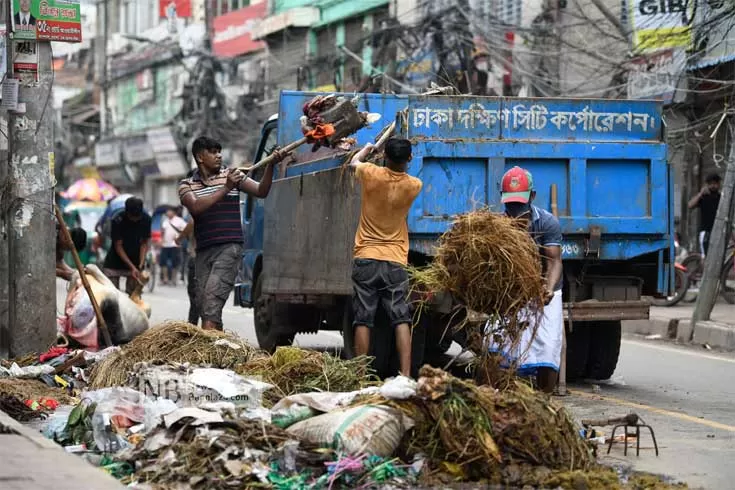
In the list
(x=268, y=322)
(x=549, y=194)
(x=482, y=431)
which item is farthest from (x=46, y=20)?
(x=482, y=431)

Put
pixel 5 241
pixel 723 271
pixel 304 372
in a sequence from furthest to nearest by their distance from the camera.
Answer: pixel 723 271
pixel 5 241
pixel 304 372

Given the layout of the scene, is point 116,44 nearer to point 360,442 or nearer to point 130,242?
point 130,242

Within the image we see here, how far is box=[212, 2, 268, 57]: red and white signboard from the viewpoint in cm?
4391

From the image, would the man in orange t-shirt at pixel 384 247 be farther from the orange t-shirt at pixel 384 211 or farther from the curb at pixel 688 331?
the curb at pixel 688 331

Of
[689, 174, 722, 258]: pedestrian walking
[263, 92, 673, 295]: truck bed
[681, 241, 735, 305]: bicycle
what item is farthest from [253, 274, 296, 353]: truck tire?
[689, 174, 722, 258]: pedestrian walking

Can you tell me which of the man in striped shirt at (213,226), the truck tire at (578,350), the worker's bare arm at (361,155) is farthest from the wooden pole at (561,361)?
the man in striped shirt at (213,226)

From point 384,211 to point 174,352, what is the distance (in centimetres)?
168

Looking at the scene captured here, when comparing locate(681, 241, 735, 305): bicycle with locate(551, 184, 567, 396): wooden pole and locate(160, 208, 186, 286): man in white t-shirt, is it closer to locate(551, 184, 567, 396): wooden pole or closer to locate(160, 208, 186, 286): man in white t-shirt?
locate(551, 184, 567, 396): wooden pole

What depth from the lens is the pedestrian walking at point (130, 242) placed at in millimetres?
14438

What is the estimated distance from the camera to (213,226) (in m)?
11.1

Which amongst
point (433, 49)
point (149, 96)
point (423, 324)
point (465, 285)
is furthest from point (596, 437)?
point (149, 96)

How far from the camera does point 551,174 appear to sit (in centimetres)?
1080

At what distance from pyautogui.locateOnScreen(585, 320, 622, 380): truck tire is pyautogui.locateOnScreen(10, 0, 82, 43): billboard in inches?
200

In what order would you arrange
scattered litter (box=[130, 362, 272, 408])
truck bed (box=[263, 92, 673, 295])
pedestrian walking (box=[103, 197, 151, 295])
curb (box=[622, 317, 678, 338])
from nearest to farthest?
1. scattered litter (box=[130, 362, 272, 408])
2. truck bed (box=[263, 92, 673, 295])
3. pedestrian walking (box=[103, 197, 151, 295])
4. curb (box=[622, 317, 678, 338])
